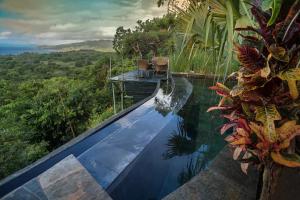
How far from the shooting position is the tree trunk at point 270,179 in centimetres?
118

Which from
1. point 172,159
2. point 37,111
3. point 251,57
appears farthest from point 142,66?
point 251,57

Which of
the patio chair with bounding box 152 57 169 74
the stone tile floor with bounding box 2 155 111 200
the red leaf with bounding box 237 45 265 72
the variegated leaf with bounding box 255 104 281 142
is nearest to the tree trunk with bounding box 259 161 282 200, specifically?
the variegated leaf with bounding box 255 104 281 142

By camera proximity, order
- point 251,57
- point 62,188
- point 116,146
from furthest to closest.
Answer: point 116,146 < point 62,188 < point 251,57

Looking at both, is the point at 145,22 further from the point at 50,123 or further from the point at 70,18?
the point at 50,123

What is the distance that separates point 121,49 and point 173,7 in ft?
43.6

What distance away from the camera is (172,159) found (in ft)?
9.17

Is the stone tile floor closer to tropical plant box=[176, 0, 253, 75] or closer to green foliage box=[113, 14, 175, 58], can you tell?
tropical plant box=[176, 0, 253, 75]

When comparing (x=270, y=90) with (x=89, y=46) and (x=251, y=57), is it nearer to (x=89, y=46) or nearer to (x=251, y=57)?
(x=251, y=57)

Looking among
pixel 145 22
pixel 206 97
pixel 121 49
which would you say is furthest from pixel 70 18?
pixel 206 97

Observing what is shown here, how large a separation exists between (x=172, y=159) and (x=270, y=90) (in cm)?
181

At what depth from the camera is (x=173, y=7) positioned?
2137 millimetres

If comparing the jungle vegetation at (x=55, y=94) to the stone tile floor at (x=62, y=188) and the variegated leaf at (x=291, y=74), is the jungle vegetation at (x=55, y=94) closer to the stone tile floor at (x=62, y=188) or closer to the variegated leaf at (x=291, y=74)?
the stone tile floor at (x=62, y=188)

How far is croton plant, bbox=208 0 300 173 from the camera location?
1.10m

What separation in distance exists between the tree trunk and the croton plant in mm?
50
